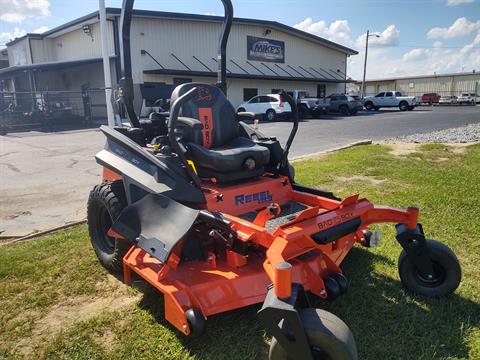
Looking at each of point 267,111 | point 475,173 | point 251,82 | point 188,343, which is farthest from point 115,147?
point 251,82

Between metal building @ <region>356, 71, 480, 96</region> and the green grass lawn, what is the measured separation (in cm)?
5264

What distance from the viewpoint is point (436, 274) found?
3.08 meters

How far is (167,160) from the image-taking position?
3.27 metres

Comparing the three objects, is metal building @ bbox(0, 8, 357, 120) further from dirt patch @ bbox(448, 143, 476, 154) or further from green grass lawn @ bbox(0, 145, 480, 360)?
green grass lawn @ bbox(0, 145, 480, 360)

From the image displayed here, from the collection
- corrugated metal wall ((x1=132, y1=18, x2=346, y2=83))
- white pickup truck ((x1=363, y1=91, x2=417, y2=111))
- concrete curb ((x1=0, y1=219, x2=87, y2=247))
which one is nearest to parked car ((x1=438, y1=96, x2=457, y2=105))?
white pickup truck ((x1=363, y1=91, x2=417, y2=111))

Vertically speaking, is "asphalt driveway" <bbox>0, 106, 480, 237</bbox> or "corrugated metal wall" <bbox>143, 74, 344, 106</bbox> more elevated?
"corrugated metal wall" <bbox>143, 74, 344, 106</bbox>

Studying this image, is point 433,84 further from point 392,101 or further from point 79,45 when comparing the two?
point 79,45

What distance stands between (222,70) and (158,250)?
2385 millimetres

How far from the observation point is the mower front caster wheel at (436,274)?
116 inches

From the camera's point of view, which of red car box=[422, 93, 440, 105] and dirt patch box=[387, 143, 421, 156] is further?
red car box=[422, 93, 440, 105]

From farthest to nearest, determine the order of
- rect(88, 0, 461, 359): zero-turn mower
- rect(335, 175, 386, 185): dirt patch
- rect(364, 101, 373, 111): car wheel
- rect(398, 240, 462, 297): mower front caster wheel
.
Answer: rect(364, 101, 373, 111): car wheel, rect(335, 175, 386, 185): dirt patch, rect(398, 240, 462, 297): mower front caster wheel, rect(88, 0, 461, 359): zero-turn mower

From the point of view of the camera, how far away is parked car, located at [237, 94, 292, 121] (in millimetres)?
21578

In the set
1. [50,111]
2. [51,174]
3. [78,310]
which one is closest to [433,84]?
[50,111]

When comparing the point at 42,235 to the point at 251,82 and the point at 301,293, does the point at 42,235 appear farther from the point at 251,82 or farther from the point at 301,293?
the point at 251,82
